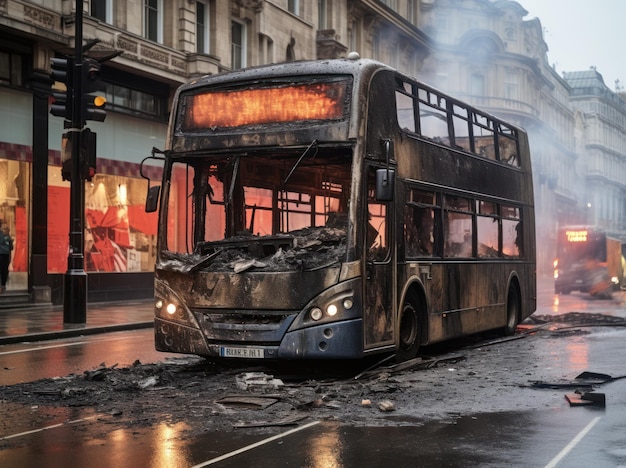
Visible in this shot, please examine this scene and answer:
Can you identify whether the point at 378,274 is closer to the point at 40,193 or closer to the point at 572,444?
the point at 572,444

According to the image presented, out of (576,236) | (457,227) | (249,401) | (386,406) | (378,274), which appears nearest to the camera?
(386,406)

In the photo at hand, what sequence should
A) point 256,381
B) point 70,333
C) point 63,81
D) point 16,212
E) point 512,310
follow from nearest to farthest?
point 256,381 < point 70,333 < point 512,310 < point 63,81 < point 16,212

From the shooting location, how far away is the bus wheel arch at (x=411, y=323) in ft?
38.7

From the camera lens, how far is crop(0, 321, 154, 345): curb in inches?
610

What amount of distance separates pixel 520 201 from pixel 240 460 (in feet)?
38.6

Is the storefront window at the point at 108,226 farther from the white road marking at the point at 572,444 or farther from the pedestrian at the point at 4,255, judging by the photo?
the white road marking at the point at 572,444

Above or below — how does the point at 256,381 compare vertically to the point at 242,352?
below

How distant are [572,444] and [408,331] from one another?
5.11 metres

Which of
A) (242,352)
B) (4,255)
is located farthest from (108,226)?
(242,352)

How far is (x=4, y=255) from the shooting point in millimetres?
22359

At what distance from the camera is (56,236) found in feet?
79.0

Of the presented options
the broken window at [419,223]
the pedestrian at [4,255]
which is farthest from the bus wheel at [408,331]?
the pedestrian at [4,255]

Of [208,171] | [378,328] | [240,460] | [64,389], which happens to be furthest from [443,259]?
[240,460]

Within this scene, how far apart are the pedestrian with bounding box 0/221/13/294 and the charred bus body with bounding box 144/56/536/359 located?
39.4 ft
